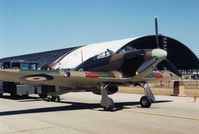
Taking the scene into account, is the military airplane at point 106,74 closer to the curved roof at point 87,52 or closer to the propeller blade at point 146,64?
the propeller blade at point 146,64

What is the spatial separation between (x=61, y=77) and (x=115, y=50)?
4715cm

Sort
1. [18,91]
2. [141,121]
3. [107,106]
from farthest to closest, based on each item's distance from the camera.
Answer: [18,91], [107,106], [141,121]

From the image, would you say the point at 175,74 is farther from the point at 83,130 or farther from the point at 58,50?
the point at 58,50

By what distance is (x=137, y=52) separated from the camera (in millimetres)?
18078

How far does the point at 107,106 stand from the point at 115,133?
22.2 feet

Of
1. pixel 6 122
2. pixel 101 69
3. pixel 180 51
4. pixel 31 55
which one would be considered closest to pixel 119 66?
pixel 101 69

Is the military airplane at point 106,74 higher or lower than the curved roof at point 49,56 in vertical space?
lower

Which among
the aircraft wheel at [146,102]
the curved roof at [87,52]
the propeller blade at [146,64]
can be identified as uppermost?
the curved roof at [87,52]

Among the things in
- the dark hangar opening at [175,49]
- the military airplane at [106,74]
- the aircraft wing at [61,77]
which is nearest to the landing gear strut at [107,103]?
the military airplane at [106,74]

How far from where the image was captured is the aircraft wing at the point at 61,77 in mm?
16141

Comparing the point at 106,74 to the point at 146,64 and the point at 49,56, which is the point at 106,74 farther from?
the point at 49,56

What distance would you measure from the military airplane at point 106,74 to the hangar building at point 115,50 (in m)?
43.8

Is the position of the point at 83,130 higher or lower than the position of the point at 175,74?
lower

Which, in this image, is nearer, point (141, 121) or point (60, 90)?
point (141, 121)
